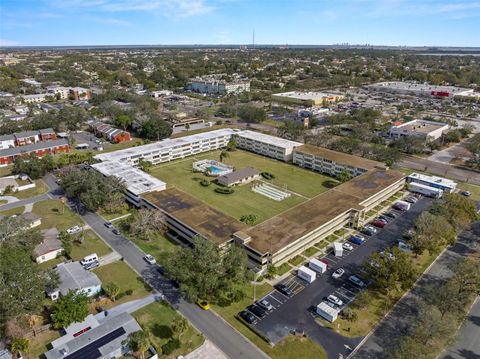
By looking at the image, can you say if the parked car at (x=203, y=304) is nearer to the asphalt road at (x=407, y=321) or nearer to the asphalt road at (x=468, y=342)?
the asphalt road at (x=407, y=321)

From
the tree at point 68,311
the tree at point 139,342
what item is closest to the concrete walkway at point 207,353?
the tree at point 139,342

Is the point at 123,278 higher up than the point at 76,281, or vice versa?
the point at 76,281

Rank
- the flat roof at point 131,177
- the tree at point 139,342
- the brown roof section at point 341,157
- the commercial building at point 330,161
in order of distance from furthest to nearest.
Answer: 1. the brown roof section at point 341,157
2. the commercial building at point 330,161
3. the flat roof at point 131,177
4. the tree at point 139,342

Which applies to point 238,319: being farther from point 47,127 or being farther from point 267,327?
point 47,127

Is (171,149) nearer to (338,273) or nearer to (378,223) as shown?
(378,223)

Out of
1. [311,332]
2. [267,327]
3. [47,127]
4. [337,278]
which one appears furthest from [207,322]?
[47,127]

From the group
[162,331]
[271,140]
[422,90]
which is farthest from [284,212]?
[422,90]
